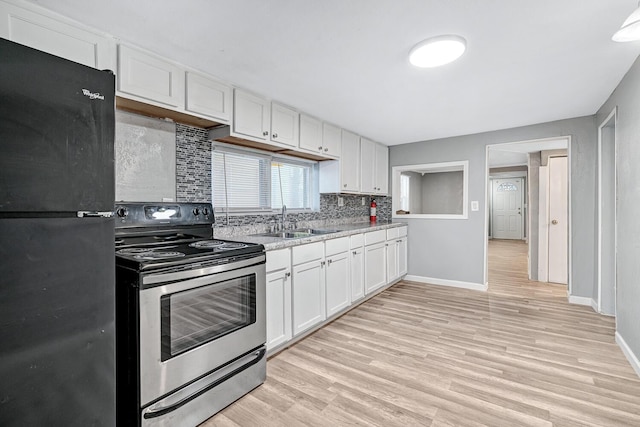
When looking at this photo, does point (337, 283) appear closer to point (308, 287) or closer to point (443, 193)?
point (308, 287)

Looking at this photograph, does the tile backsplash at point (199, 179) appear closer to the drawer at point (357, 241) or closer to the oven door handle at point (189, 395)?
the drawer at point (357, 241)

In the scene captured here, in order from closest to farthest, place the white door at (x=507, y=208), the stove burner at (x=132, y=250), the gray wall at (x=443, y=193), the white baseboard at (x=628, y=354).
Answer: the stove burner at (x=132, y=250) → the white baseboard at (x=628, y=354) → the gray wall at (x=443, y=193) → the white door at (x=507, y=208)

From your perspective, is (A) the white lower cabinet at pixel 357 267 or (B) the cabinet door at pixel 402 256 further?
(B) the cabinet door at pixel 402 256

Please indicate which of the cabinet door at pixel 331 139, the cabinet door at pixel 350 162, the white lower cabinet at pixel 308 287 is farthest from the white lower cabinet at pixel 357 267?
the cabinet door at pixel 331 139

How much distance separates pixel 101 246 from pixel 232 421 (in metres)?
1.18

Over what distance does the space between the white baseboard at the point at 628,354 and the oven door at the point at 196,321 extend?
8.59 feet

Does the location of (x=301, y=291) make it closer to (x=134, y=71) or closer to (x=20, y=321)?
(x=20, y=321)

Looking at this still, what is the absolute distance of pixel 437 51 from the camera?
1.94m

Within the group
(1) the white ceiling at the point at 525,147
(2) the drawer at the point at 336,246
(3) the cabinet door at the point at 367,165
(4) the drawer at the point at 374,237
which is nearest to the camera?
(2) the drawer at the point at 336,246

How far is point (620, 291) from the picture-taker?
254 centimetres

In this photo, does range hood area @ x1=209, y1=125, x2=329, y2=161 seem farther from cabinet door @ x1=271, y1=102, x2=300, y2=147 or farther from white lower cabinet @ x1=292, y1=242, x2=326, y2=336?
white lower cabinet @ x1=292, y1=242, x2=326, y2=336

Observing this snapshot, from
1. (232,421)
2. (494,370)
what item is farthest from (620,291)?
(232,421)

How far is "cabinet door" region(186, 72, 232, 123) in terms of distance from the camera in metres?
2.15

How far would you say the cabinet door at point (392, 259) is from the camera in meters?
4.20
